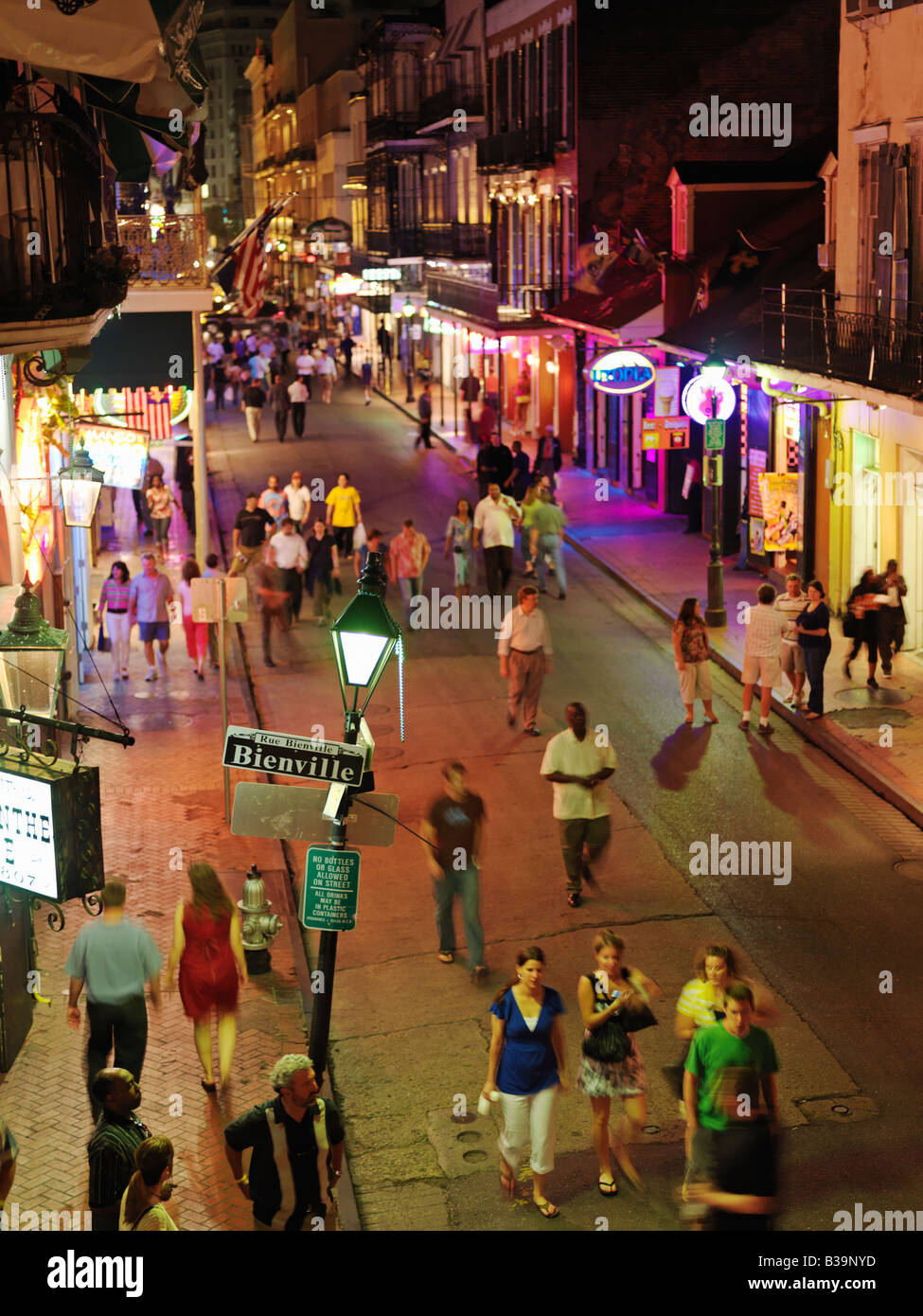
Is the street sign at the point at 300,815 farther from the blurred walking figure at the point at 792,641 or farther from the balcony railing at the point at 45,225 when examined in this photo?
the blurred walking figure at the point at 792,641

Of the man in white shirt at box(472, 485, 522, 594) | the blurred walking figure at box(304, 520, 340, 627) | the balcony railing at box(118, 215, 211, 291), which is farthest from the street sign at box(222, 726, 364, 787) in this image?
the man in white shirt at box(472, 485, 522, 594)

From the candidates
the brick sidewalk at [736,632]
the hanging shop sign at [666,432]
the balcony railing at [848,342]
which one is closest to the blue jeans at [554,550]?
the brick sidewalk at [736,632]

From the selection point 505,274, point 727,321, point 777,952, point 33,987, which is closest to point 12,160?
point 33,987

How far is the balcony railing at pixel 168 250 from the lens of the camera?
859 inches

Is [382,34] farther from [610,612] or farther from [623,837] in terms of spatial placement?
[623,837]

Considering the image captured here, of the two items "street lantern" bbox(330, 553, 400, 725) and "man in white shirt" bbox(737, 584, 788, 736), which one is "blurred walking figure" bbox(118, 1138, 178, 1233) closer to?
"street lantern" bbox(330, 553, 400, 725)

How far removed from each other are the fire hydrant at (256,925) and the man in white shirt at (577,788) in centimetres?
230

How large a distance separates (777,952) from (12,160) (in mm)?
7349

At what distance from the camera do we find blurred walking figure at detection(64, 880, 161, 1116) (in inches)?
374

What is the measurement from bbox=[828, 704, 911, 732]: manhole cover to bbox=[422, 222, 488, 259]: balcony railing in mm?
30175

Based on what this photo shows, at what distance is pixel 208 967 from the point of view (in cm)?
1025

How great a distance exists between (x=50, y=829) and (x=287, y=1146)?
2.18 metres

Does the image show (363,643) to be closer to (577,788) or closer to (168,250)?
(577,788)
